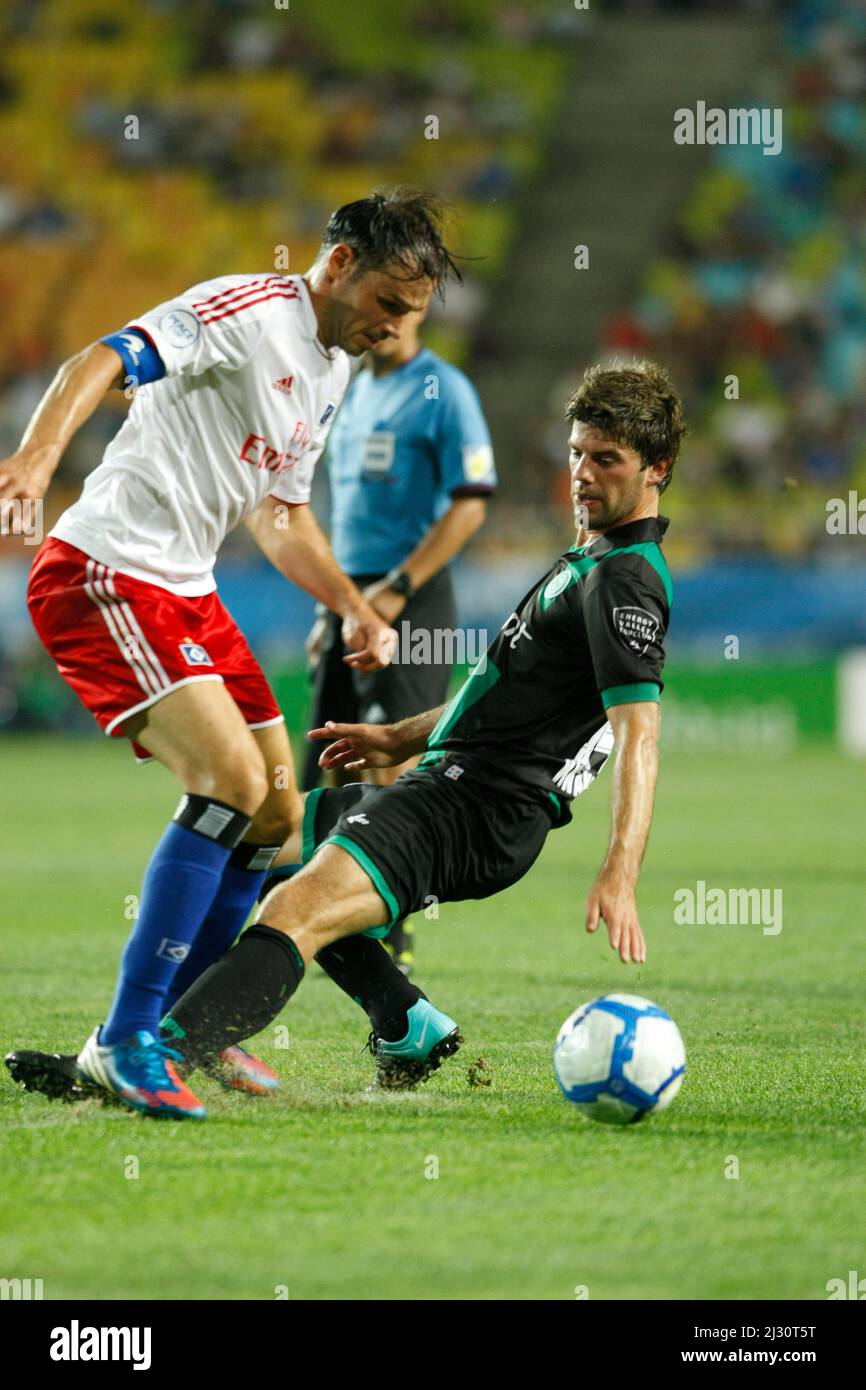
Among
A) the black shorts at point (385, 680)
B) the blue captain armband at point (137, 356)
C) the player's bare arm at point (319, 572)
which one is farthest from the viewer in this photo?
the black shorts at point (385, 680)

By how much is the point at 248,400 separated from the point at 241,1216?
1999mm

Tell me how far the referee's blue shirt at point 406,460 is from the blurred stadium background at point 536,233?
10093 mm

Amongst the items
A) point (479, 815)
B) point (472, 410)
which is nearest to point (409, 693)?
point (472, 410)

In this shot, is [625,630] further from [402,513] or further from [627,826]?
[402,513]

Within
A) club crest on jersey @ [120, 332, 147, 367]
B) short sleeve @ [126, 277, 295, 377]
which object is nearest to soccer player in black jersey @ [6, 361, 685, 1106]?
short sleeve @ [126, 277, 295, 377]

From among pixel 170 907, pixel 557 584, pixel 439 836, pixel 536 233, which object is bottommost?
pixel 170 907

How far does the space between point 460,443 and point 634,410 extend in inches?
104

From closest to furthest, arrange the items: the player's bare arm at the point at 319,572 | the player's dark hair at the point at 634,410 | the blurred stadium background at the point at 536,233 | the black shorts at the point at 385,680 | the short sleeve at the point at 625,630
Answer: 1. the short sleeve at the point at 625,630
2. the player's dark hair at the point at 634,410
3. the player's bare arm at the point at 319,572
4. the black shorts at the point at 385,680
5. the blurred stadium background at the point at 536,233

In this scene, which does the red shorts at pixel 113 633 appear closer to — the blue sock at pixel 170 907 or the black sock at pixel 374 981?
the blue sock at pixel 170 907

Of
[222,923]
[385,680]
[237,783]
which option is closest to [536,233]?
[385,680]

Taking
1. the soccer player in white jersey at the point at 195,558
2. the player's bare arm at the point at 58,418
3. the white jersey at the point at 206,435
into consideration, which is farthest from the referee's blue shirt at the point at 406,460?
the player's bare arm at the point at 58,418

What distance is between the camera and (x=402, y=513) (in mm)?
7219

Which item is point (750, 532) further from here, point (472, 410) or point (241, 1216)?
point (241, 1216)

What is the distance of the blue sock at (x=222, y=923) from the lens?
194 inches
